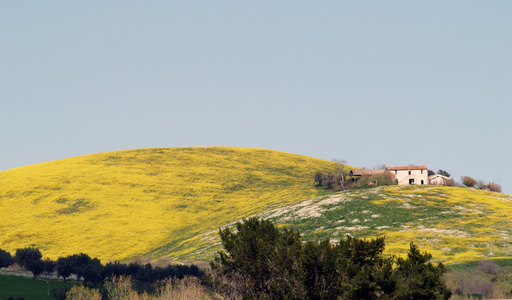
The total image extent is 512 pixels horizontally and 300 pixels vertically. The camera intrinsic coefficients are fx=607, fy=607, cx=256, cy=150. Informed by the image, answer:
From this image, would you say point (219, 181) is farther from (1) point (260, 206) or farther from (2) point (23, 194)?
(2) point (23, 194)

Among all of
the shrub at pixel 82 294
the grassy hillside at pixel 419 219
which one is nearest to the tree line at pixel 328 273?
the shrub at pixel 82 294

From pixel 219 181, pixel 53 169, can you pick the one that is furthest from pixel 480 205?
pixel 53 169

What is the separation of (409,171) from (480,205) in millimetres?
29809

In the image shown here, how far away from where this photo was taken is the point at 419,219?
277 ft

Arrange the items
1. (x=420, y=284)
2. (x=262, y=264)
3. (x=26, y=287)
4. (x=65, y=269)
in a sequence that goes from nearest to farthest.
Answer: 1. (x=420, y=284)
2. (x=262, y=264)
3. (x=26, y=287)
4. (x=65, y=269)

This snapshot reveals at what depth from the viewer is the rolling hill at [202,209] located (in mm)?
80125

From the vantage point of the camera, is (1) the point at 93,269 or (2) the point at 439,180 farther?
(2) the point at 439,180

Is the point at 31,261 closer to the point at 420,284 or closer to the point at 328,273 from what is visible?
the point at 328,273

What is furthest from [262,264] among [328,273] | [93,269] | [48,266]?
[48,266]

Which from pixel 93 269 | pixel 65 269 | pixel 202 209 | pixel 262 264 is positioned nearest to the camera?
pixel 262 264

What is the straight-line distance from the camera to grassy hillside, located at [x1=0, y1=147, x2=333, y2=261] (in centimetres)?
9450

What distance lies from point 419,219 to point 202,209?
1735 inches

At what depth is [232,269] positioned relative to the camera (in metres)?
42.1

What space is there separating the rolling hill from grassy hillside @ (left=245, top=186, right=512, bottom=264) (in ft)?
0.50
